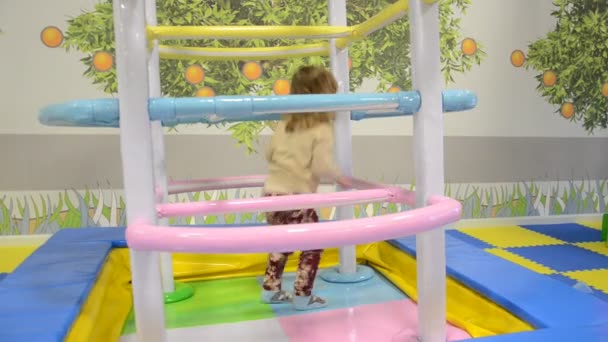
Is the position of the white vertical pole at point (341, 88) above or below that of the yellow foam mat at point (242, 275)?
above

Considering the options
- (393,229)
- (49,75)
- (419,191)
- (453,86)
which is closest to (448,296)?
(419,191)

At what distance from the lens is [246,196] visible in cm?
222

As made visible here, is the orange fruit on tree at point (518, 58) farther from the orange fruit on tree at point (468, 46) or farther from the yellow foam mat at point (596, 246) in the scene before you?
the yellow foam mat at point (596, 246)

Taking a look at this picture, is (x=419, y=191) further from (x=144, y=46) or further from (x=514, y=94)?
(x=514, y=94)

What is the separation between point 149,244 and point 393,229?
1.07ft

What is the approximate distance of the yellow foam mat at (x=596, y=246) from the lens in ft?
6.40

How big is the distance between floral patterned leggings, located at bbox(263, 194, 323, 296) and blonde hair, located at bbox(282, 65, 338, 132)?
0.23 meters

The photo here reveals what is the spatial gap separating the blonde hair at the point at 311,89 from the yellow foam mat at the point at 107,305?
0.59 meters

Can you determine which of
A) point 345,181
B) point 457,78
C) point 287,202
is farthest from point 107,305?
point 457,78

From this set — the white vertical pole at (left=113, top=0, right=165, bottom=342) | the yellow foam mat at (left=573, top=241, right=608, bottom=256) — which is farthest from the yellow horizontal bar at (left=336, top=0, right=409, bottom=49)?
the yellow foam mat at (left=573, top=241, right=608, bottom=256)

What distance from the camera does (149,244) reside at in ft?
2.16

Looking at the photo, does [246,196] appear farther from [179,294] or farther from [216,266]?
[179,294]

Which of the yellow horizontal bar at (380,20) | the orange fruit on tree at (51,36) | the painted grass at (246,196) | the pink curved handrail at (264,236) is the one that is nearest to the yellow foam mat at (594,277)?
the painted grass at (246,196)

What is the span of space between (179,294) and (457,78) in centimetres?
165
